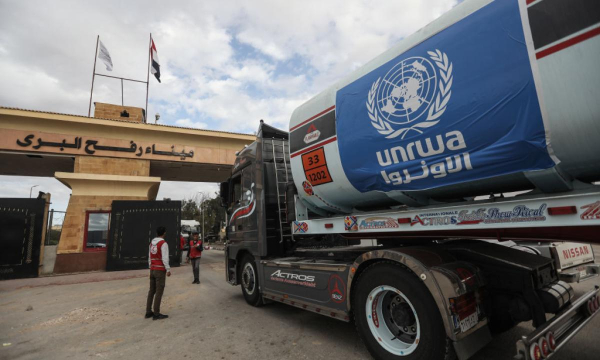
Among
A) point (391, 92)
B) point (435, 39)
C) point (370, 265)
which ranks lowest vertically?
point (370, 265)

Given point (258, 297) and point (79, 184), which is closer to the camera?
point (258, 297)

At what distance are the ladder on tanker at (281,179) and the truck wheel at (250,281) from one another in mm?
993

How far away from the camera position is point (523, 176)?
249cm

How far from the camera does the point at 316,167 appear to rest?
4309 millimetres

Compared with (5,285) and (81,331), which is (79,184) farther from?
(81,331)

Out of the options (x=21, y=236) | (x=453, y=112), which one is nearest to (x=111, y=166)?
(x=21, y=236)

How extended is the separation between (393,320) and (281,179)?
362 cm

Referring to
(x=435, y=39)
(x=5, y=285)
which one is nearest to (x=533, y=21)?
(x=435, y=39)

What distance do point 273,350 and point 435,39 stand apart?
4.17m

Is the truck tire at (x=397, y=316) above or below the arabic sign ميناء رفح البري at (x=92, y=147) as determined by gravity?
below

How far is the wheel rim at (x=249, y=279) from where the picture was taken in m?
6.30

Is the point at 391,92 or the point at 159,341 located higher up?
the point at 391,92

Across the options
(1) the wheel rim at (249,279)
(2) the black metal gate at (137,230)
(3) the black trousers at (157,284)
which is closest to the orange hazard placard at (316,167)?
(1) the wheel rim at (249,279)

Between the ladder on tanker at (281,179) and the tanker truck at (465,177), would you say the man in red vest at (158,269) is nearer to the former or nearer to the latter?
the ladder on tanker at (281,179)
